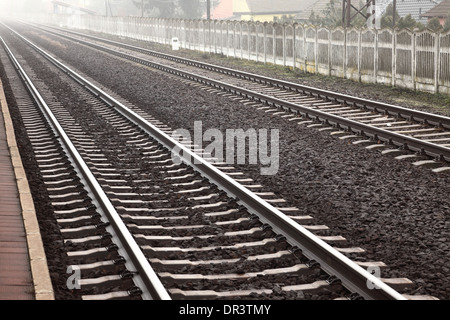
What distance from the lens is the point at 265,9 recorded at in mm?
74938

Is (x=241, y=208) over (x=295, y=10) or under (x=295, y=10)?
under

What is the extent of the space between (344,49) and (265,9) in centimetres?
5567

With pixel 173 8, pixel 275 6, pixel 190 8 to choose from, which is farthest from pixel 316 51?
pixel 173 8

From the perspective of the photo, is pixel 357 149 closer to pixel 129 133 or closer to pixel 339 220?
pixel 339 220

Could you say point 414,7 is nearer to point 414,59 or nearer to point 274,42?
point 274,42

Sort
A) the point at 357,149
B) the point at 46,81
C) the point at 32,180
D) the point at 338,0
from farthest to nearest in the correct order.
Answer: the point at 338,0
the point at 46,81
the point at 357,149
the point at 32,180

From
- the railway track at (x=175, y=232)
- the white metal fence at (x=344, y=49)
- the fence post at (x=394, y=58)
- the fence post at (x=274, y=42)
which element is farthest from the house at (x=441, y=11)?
the railway track at (x=175, y=232)

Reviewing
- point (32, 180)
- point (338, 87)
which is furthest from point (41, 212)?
point (338, 87)

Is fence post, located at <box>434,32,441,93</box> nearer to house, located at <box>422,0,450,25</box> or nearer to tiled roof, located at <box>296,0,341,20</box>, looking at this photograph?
house, located at <box>422,0,450,25</box>

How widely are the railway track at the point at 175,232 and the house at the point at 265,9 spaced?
64431 mm

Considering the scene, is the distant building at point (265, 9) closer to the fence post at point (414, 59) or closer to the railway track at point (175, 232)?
the fence post at point (414, 59)

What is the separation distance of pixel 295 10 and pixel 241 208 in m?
72.3

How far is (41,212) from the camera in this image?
772cm

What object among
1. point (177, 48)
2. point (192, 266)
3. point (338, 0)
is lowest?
point (192, 266)
